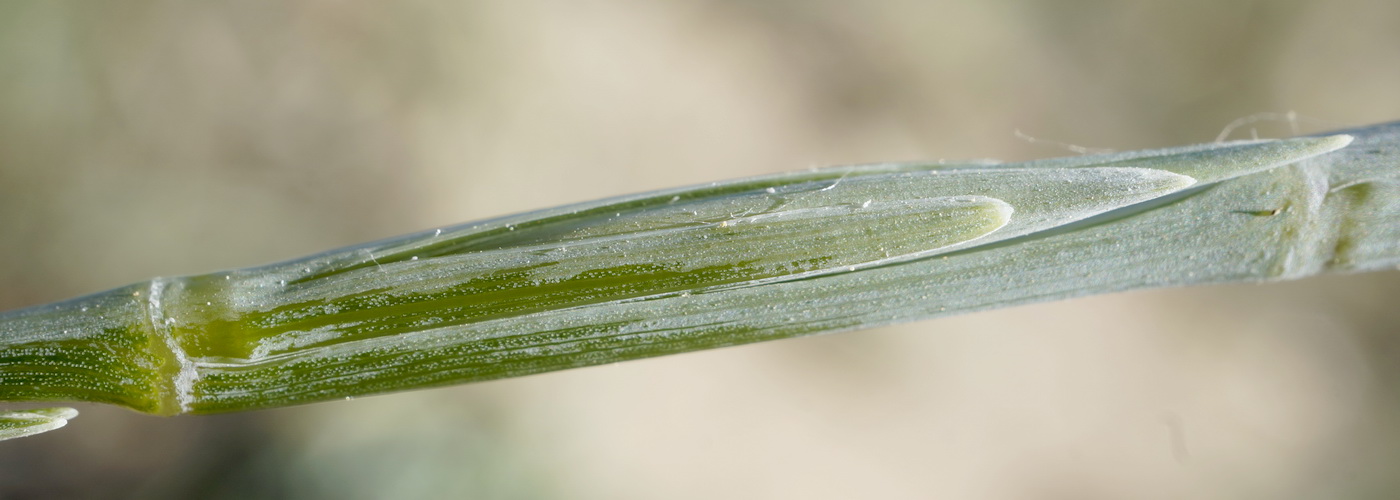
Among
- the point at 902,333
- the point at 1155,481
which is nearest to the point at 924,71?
the point at 902,333

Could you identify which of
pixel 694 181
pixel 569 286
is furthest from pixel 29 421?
pixel 694 181

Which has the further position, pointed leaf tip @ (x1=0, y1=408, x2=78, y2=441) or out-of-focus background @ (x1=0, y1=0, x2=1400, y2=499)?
out-of-focus background @ (x1=0, y1=0, x2=1400, y2=499)

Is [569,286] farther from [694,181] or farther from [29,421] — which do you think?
[694,181]

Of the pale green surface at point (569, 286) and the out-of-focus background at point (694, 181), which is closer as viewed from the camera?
the pale green surface at point (569, 286)

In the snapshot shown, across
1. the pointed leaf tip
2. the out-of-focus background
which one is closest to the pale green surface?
the pointed leaf tip

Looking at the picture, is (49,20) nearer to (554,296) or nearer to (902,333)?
(554,296)

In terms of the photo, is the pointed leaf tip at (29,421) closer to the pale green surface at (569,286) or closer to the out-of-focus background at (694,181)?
the pale green surface at (569,286)

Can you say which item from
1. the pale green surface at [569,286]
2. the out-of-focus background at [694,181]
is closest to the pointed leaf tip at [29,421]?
the pale green surface at [569,286]

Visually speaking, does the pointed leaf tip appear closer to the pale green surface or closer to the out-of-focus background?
the pale green surface
